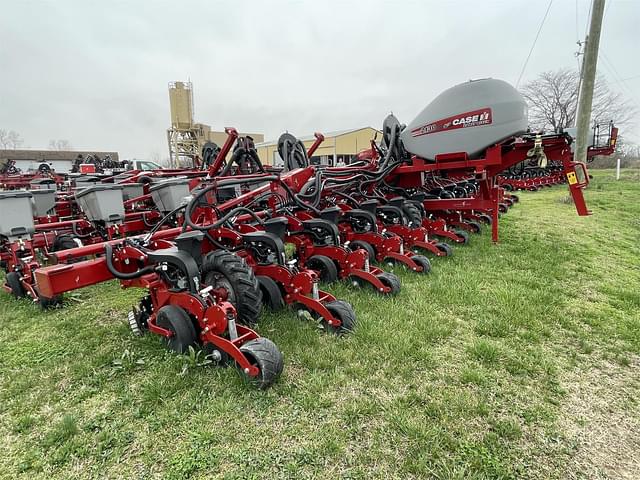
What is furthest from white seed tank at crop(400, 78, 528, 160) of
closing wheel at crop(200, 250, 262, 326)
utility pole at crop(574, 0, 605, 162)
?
utility pole at crop(574, 0, 605, 162)

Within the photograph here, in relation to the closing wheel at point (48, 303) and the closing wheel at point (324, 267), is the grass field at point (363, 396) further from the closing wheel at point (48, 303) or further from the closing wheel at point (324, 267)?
the closing wheel at point (324, 267)

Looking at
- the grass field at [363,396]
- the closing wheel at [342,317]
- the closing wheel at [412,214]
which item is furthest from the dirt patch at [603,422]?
the closing wheel at [412,214]

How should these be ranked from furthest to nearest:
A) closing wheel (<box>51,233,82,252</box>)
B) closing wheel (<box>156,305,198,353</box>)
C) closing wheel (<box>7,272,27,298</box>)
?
closing wheel (<box>51,233,82,252</box>), closing wheel (<box>7,272,27,298</box>), closing wheel (<box>156,305,198,353</box>)

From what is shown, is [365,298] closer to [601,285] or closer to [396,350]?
[396,350]

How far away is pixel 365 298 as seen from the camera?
382cm

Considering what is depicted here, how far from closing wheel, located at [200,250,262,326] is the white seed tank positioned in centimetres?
415

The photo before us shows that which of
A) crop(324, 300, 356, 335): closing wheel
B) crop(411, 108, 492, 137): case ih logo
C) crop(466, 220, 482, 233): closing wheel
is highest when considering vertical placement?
crop(411, 108, 492, 137): case ih logo

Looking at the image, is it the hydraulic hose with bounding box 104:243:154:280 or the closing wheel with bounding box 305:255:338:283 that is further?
the closing wheel with bounding box 305:255:338:283

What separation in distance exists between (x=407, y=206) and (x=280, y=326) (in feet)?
11.4

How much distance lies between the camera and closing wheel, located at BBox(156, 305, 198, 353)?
2.67m

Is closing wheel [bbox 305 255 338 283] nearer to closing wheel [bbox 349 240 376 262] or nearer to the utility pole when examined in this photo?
closing wheel [bbox 349 240 376 262]

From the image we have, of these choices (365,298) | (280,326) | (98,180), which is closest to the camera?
(280,326)

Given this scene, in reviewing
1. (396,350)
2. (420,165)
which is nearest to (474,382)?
(396,350)

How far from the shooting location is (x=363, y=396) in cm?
234
